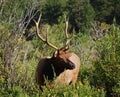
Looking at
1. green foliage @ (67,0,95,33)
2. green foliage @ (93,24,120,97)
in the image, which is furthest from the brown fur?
green foliage @ (67,0,95,33)

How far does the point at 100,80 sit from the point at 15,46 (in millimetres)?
2316

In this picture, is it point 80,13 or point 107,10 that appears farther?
point 107,10

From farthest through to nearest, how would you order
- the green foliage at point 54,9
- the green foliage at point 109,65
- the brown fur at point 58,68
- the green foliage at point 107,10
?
the green foliage at point 54,9 < the green foliage at point 107,10 < the brown fur at point 58,68 < the green foliage at point 109,65

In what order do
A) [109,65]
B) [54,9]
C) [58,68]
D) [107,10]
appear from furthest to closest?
[54,9] < [107,10] < [58,68] < [109,65]

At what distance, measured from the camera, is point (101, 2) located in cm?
7825

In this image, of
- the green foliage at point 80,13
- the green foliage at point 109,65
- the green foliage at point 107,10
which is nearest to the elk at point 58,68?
the green foliage at point 109,65

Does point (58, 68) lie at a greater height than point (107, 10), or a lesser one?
greater

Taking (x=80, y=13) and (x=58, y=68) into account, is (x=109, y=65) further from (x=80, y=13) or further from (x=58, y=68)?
(x=80, y=13)

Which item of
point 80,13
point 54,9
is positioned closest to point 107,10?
point 80,13

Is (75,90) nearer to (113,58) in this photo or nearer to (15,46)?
(113,58)

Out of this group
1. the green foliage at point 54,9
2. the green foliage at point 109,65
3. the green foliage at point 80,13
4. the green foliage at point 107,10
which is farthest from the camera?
the green foliage at point 54,9

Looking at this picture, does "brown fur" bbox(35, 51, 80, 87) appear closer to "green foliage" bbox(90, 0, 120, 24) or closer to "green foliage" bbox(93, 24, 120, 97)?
"green foliage" bbox(93, 24, 120, 97)

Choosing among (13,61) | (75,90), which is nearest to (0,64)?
(13,61)

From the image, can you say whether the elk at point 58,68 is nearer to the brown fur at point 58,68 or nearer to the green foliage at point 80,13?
the brown fur at point 58,68
